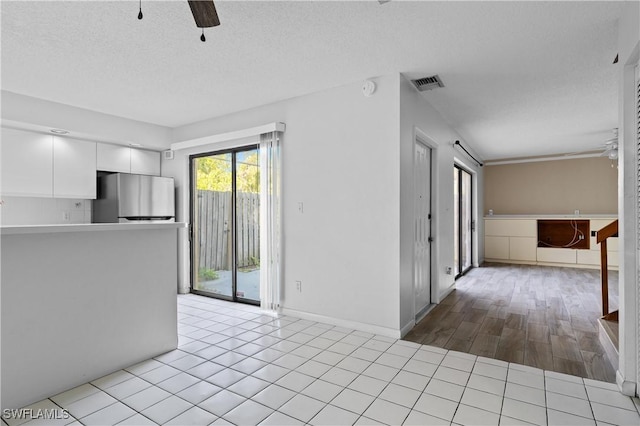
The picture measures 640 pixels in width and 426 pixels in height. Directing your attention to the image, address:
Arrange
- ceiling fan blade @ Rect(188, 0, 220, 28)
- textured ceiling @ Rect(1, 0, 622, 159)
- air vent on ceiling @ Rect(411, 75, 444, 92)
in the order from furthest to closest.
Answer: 1. air vent on ceiling @ Rect(411, 75, 444, 92)
2. textured ceiling @ Rect(1, 0, 622, 159)
3. ceiling fan blade @ Rect(188, 0, 220, 28)

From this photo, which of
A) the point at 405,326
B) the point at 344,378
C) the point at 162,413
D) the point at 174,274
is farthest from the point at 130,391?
the point at 405,326

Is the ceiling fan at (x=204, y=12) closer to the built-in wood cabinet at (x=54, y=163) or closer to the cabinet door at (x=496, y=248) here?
the built-in wood cabinet at (x=54, y=163)

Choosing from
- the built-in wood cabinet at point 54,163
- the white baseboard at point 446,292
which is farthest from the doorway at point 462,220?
the built-in wood cabinet at point 54,163

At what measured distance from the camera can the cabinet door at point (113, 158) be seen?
470 cm

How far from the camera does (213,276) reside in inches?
197

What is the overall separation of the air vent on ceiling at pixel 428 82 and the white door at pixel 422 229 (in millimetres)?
604

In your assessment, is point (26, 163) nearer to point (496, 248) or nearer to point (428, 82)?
point (428, 82)

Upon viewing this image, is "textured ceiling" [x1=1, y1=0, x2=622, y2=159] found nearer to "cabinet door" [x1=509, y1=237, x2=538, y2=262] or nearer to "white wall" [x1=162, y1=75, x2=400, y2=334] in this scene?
"white wall" [x1=162, y1=75, x2=400, y2=334]

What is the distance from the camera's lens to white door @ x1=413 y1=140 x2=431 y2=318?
384cm

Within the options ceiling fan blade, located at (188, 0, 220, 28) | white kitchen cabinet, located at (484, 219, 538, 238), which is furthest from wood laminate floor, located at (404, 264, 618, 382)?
ceiling fan blade, located at (188, 0, 220, 28)

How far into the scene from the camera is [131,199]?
4664mm

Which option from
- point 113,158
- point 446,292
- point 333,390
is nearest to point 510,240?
point 446,292

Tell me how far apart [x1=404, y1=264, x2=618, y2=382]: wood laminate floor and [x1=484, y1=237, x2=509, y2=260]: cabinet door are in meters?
1.99

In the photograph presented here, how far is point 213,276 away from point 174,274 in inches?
79.6
